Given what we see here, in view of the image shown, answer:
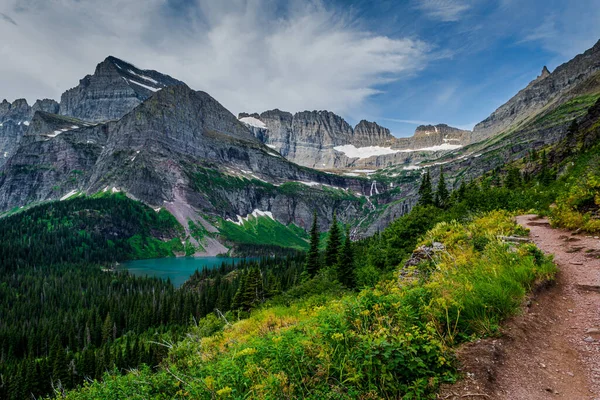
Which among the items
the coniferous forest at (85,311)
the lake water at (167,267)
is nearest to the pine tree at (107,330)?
the coniferous forest at (85,311)

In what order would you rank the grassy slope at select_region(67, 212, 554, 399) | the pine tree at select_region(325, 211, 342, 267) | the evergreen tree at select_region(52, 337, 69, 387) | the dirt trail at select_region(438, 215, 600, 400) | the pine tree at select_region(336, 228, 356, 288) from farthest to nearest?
the evergreen tree at select_region(52, 337, 69, 387) < the pine tree at select_region(325, 211, 342, 267) < the pine tree at select_region(336, 228, 356, 288) < the grassy slope at select_region(67, 212, 554, 399) < the dirt trail at select_region(438, 215, 600, 400)

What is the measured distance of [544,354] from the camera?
5148mm

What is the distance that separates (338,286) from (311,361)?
69.2 ft

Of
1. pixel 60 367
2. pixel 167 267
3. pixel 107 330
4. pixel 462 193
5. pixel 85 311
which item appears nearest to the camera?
pixel 462 193

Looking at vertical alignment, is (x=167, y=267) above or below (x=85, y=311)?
below

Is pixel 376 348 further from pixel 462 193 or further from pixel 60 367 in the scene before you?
pixel 60 367

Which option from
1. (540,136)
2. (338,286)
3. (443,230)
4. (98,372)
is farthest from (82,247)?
(540,136)

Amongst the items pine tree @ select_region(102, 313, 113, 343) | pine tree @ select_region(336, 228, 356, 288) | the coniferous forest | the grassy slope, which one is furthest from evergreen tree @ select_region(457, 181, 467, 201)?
pine tree @ select_region(102, 313, 113, 343)

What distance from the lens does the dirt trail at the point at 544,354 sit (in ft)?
14.3

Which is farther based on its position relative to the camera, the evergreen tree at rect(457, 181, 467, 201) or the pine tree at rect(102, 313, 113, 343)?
the pine tree at rect(102, 313, 113, 343)

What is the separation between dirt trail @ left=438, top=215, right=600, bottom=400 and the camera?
4344 mm

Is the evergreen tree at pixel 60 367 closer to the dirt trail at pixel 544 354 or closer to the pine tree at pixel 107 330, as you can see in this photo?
the pine tree at pixel 107 330

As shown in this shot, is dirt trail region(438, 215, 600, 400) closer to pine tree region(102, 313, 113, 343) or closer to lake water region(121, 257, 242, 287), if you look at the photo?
pine tree region(102, 313, 113, 343)

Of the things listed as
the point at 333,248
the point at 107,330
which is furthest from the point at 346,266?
the point at 107,330
